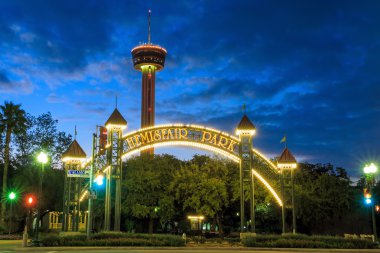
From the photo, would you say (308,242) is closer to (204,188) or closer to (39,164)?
(204,188)

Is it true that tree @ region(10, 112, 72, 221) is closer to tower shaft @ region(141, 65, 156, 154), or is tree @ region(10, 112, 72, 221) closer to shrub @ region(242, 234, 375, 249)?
shrub @ region(242, 234, 375, 249)

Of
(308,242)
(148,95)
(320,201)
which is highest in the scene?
(148,95)

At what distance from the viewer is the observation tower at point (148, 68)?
166m

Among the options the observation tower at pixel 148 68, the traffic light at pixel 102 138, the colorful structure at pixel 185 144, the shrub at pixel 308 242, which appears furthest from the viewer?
the observation tower at pixel 148 68

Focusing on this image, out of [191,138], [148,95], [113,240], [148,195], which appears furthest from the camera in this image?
[148,95]

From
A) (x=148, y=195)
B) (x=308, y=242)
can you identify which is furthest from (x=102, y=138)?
(x=148, y=195)

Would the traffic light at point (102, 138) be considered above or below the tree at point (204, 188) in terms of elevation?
above

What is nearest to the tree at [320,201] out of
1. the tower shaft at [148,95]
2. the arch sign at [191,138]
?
the arch sign at [191,138]

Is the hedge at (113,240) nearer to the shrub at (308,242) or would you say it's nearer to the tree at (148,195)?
the shrub at (308,242)

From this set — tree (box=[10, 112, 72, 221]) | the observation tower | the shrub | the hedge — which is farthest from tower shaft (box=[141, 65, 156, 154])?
the shrub

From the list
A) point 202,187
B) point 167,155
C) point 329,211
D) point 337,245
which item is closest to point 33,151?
point 167,155

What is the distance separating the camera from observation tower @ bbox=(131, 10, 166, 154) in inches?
6545

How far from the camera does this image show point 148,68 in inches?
6929

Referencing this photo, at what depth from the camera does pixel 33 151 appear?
61.9m
